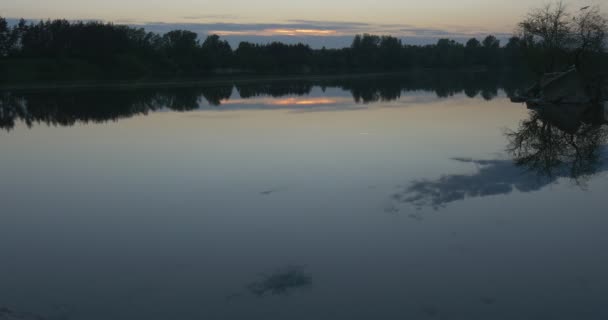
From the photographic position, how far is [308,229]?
9.16 meters

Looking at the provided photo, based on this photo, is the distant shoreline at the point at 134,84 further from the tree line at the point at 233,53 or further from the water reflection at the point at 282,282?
the water reflection at the point at 282,282

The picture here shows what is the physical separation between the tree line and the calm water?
65.7 feet

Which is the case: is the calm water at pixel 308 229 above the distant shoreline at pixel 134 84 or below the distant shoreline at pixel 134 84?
above

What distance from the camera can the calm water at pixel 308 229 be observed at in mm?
6480

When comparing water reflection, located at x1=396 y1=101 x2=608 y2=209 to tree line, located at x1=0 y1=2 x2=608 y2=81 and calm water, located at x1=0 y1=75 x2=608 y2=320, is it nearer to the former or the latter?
calm water, located at x1=0 y1=75 x2=608 y2=320

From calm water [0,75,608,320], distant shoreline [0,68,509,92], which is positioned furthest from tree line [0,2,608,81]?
calm water [0,75,608,320]

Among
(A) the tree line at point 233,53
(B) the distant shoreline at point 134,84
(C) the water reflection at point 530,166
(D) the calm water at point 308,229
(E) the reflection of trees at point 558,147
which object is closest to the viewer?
(D) the calm water at point 308,229

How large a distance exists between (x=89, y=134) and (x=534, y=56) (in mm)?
30813

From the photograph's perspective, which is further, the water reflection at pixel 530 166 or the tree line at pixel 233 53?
the tree line at pixel 233 53

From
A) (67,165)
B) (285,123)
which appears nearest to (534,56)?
(285,123)

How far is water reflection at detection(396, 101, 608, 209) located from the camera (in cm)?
1137

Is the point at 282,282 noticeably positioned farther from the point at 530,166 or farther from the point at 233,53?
the point at 233,53

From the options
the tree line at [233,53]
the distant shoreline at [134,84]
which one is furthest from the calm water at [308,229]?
the distant shoreline at [134,84]

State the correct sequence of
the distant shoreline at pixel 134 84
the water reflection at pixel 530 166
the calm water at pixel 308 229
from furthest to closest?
the distant shoreline at pixel 134 84, the water reflection at pixel 530 166, the calm water at pixel 308 229
